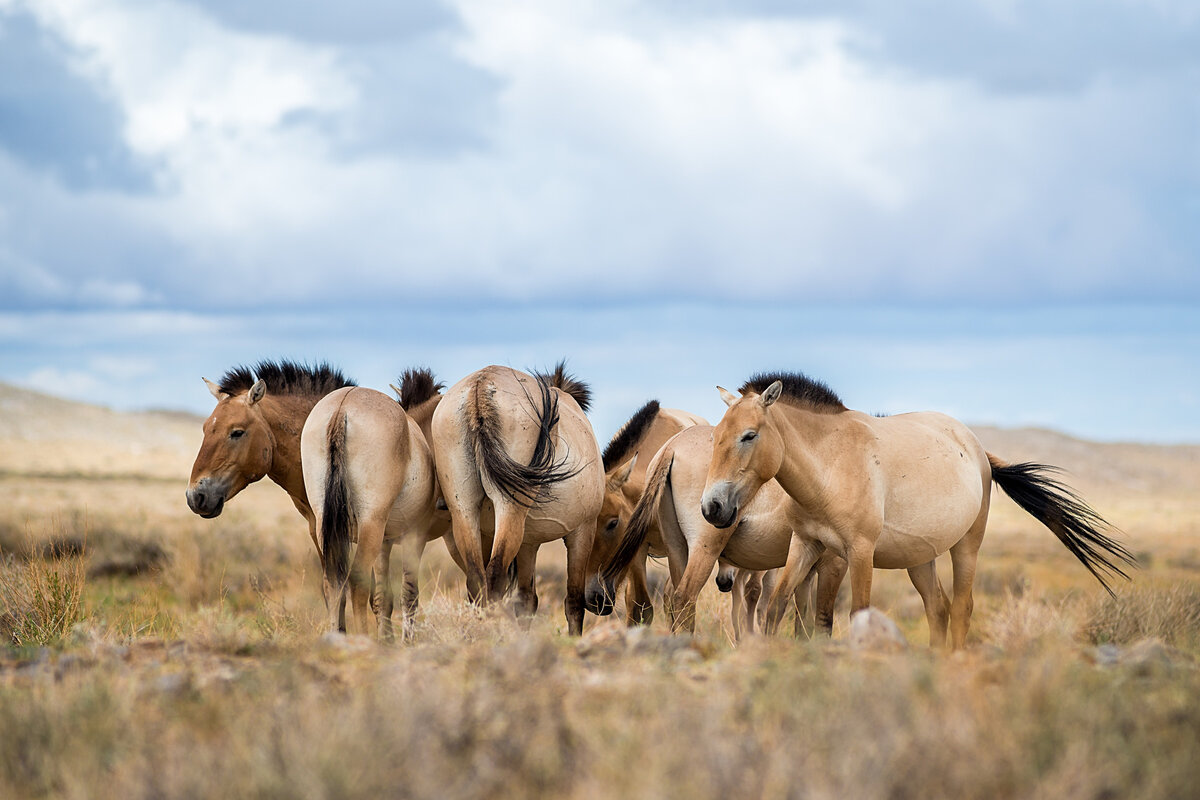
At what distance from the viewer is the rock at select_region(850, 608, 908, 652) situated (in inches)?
227

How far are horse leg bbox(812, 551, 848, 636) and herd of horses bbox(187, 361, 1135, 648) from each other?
2cm

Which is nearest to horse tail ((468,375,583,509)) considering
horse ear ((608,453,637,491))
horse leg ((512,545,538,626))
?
horse leg ((512,545,538,626))

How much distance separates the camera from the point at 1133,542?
3600cm

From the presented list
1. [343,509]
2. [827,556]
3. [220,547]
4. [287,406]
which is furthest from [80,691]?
[220,547]

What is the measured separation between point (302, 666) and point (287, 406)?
4420mm

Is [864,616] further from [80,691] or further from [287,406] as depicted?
[287,406]

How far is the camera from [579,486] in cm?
891

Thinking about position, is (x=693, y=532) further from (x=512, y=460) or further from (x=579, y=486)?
(x=512, y=460)

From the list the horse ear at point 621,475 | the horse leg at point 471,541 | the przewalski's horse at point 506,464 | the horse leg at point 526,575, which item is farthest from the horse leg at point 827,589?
the horse leg at point 471,541

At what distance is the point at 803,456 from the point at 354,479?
3542 mm

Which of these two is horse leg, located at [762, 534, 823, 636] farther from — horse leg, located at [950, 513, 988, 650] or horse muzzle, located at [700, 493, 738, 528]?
horse leg, located at [950, 513, 988, 650]

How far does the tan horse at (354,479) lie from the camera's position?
810cm

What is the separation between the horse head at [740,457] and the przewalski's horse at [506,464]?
65.9 inches

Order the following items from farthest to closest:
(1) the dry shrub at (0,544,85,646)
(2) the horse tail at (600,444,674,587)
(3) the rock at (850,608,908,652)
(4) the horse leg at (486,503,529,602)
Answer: (1) the dry shrub at (0,544,85,646) → (2) the horse tail at (600,444,674,587) → (4) the horse leg at (486,503,529,602) → (3) the rock at (850,608,908,652)
